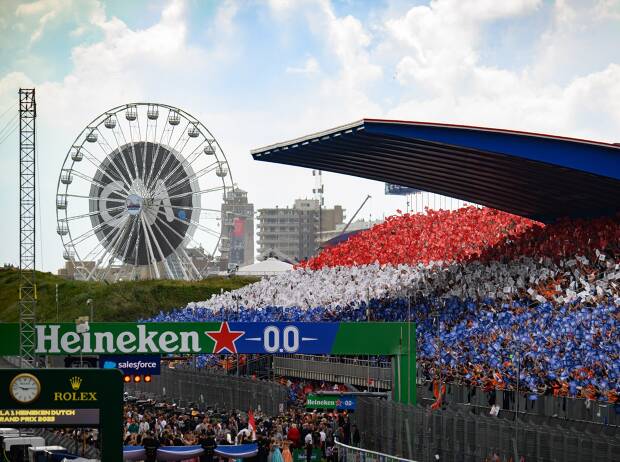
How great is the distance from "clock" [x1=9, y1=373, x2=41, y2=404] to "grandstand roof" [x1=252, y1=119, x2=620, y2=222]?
81.4 feet

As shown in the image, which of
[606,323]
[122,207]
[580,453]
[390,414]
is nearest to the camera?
[580,453]

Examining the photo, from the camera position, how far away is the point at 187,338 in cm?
4294

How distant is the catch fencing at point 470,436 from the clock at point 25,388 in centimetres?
1056

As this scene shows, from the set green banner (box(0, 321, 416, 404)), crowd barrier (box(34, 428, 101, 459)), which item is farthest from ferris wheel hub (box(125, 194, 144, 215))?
crowd barrier (box(34, 428, 101, 459))

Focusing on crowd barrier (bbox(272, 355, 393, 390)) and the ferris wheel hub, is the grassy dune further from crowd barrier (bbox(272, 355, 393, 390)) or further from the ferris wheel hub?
crowd barrier (bbox(272, 355, 393, 390))

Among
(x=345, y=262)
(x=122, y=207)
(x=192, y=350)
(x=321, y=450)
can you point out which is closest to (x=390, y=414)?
(x=321, y=450)

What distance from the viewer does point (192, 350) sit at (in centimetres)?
4306

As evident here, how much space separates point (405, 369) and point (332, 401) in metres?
4.42

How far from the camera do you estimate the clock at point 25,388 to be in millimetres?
23172

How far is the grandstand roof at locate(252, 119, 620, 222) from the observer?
1823 inches

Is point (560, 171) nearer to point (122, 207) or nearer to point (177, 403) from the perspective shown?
point (177, 403)

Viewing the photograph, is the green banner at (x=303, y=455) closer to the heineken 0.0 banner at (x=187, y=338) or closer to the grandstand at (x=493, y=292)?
the grandstand at (x=493, y=292)

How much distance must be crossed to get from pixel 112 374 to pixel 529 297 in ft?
94.8

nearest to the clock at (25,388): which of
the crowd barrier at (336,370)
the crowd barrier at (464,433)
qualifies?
the crowd barrier at (464,433)
